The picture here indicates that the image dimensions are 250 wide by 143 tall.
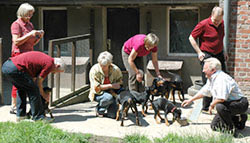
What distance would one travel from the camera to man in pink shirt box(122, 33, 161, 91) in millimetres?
7543

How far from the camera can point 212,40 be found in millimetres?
7898

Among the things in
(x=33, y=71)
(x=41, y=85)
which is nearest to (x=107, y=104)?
(x=41, y=85)

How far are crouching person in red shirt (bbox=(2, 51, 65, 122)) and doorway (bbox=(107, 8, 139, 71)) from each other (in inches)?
206

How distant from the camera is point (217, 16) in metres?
7.64

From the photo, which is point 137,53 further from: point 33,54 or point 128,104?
point 33,54

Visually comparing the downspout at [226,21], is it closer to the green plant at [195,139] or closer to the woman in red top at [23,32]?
the green plant at [195,139]

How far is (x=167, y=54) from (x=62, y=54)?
3.32 m

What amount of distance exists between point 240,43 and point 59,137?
4464 mm

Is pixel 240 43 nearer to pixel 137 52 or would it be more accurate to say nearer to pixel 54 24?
pixel 137 52

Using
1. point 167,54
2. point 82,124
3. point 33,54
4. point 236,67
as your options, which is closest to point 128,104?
point 82,124

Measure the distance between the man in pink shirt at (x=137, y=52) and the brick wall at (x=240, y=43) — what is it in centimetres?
174

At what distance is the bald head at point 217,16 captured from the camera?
762cm

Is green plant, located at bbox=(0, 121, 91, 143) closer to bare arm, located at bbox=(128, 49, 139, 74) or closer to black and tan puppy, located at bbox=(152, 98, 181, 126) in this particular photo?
black and tan puppy, located at bbox=(152, 98, 181, 126)

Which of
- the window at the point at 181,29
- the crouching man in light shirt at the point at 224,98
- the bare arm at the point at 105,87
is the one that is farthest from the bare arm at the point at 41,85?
the window at the point at 181,29
